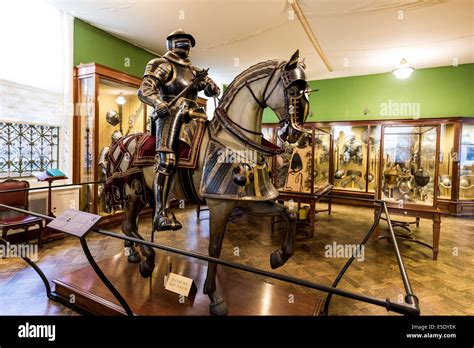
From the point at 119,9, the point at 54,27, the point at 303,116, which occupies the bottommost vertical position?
the point at 303,116

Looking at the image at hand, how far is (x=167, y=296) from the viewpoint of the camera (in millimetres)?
2291

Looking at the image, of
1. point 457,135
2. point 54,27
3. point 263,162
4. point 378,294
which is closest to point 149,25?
point 54,27

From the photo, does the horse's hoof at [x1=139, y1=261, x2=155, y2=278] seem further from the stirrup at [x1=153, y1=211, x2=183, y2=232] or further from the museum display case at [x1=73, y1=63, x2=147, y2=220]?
the museum display case at [x1=73, y1=63, x2=147, y2=220]

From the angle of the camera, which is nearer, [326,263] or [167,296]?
[167,296]

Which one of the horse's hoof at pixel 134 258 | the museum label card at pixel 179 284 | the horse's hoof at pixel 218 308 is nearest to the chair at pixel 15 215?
the horse's hoof at pixel 134 258

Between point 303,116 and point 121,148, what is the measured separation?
1.89 meters

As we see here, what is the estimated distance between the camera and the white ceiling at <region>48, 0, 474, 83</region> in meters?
4.41

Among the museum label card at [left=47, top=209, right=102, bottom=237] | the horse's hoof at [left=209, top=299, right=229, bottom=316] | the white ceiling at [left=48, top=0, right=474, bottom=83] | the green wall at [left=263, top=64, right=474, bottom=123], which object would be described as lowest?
the horse's hoof at [left=209, top=299, right=229, bottom=316]

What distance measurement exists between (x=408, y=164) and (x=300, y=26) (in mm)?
3210

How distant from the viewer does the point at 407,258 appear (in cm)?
381

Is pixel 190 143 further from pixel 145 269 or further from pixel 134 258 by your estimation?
pixel 134 258

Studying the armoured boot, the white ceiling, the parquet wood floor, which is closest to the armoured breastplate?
the armoured boot

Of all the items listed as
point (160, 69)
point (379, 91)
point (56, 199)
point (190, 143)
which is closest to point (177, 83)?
point (160, 69)
